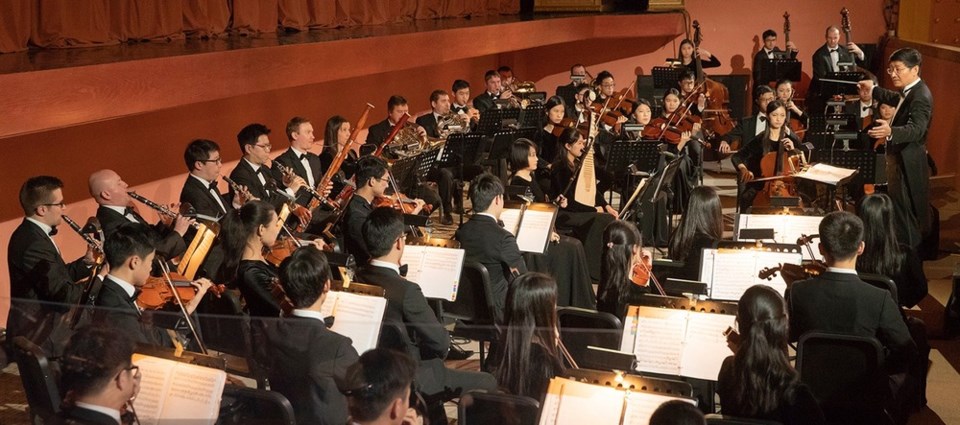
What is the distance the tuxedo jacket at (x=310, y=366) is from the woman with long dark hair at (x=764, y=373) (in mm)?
1490

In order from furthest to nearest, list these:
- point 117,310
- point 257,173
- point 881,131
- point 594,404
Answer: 1. point 257,173
2. point 881,131
3. point 117,310
4. point 594,404

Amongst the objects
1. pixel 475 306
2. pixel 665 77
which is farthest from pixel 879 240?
pixel 665 77

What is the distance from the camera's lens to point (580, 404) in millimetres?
3398

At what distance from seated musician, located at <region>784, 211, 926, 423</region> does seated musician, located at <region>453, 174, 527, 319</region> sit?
6.01 ft

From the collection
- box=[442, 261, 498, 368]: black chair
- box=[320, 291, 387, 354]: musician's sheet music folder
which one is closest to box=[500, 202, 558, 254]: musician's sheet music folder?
box=[442, 261, 498, 368]: black chair

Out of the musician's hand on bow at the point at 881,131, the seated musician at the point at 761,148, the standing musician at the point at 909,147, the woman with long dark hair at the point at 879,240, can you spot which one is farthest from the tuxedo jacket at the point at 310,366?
the seated musician at the point at 761,148

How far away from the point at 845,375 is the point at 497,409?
1.67m

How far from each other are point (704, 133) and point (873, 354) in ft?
23.8

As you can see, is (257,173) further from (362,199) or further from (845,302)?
(845,302)

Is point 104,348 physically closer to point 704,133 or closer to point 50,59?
point 50,59

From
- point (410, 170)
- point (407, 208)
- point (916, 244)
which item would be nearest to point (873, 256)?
point (916, 244)

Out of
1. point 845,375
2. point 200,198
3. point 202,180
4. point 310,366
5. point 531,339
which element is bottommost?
point 845,375

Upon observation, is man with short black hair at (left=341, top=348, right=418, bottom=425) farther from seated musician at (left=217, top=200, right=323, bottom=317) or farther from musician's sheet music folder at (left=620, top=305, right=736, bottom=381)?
seated musician at (left=217, top=200, right=323, bottom=317)

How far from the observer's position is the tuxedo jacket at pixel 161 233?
19.4 feet
